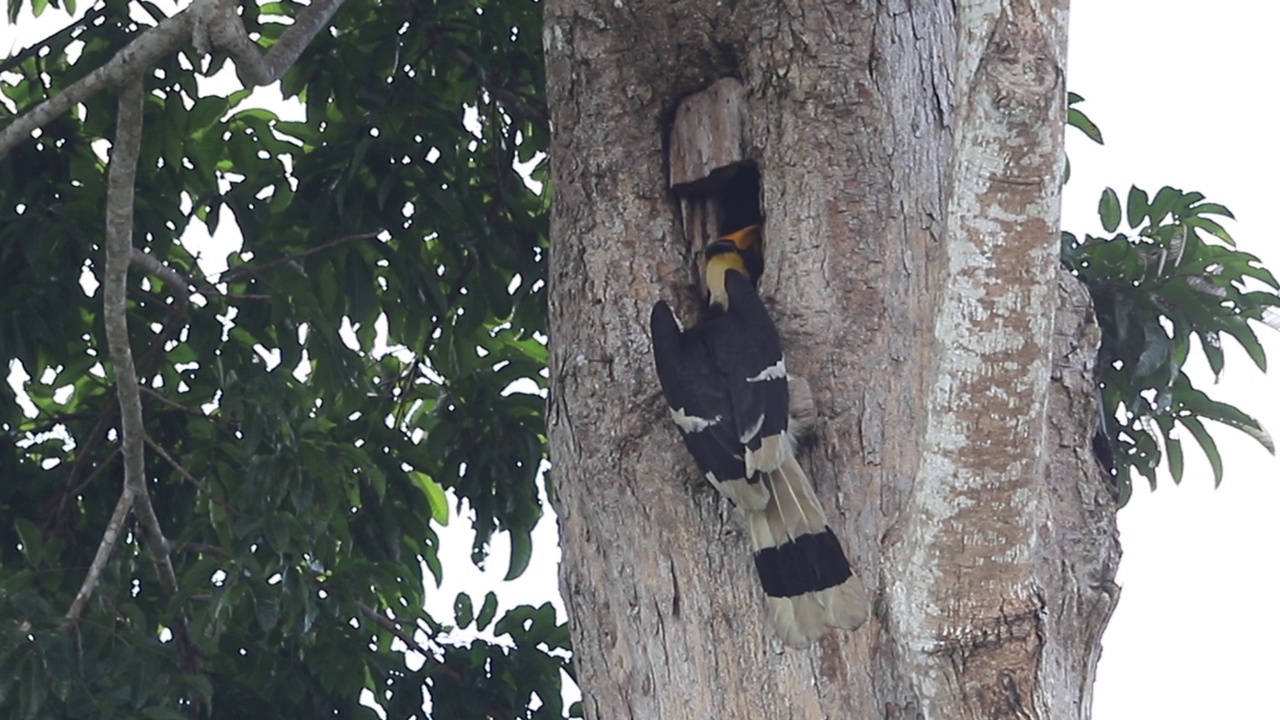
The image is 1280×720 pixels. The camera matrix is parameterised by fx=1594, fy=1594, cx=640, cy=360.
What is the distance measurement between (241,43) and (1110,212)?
2048mm

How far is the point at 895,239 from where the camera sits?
9.65ft

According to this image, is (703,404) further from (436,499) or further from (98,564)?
(436,499)

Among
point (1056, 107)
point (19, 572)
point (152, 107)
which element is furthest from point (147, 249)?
point (1056, 107)

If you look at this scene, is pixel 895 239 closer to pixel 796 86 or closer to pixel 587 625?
pixel 796 86

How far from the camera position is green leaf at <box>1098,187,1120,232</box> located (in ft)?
12.5

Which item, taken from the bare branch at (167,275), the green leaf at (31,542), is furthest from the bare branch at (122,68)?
the green leaf at (31,542)

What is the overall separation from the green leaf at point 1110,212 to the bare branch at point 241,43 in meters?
1.90

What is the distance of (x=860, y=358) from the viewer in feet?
9.31

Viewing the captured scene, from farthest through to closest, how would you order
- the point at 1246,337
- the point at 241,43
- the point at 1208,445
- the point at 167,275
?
1. the point at 1208,445
2. the point at 1246,337
3. the point at 167,275
4. the point at 241,43

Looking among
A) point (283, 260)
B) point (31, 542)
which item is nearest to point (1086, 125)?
point (283, 260)

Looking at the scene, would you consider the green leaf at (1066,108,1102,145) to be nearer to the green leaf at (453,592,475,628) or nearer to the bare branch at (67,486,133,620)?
the green leaf at (453,592,475,628)

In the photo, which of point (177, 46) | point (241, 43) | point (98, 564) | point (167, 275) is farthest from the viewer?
point (167, 275)

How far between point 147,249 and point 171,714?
1212 mm

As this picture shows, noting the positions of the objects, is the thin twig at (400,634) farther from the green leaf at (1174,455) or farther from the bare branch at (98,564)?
the green leaf at (1174,455)
